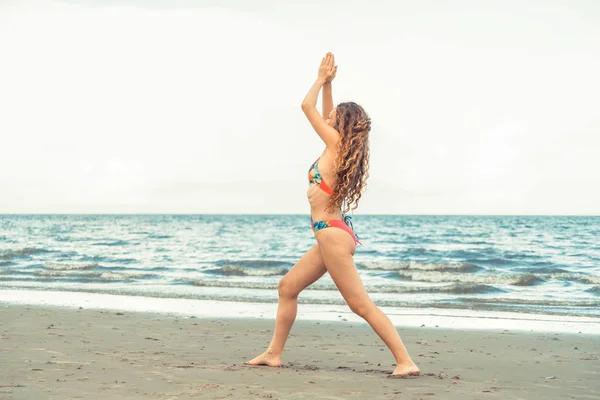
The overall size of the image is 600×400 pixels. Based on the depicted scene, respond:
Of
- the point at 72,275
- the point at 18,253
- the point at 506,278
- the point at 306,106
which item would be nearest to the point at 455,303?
the point at 506,278

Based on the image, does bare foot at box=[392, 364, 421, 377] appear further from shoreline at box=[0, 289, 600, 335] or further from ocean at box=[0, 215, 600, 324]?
ocean at box=[0, 215, 600, 324]

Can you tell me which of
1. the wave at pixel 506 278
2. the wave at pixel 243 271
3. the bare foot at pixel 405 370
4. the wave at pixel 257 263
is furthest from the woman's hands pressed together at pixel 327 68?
the wave at pixel 257 263

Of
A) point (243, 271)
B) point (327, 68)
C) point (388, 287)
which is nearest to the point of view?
point (327, 68)

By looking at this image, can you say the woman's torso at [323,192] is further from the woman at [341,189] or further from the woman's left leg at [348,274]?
the woman's left leg at [348,274]

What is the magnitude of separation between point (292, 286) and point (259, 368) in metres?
0.77

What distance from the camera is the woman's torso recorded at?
16.4ft

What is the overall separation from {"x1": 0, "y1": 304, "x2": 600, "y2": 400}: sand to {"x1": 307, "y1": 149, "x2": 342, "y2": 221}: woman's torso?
1219 millimetres

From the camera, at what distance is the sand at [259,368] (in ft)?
15.6

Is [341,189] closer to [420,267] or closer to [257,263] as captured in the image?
[420,267]

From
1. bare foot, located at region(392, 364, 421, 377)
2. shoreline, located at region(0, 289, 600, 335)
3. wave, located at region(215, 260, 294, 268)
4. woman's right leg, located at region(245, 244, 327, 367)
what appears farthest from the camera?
wave, located at region(215, 260, 294, 268)

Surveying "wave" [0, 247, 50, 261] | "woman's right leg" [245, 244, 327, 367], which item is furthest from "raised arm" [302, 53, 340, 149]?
"wave" [0, 247, 50, 261]

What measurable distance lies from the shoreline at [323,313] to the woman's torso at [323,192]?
173 inches

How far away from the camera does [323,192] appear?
504 cm

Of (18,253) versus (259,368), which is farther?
(18,253)
